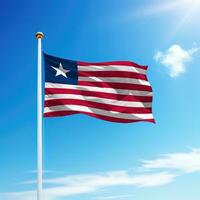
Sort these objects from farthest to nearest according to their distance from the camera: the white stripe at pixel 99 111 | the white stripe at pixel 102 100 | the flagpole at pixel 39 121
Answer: the white stripe at pixel 102 100
the white stripe at pixel 99 111
the flagpole at pixel 39 121

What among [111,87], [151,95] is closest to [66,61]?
[111,87]

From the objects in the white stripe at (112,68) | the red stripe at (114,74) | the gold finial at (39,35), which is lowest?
the red stripe at (114,74)

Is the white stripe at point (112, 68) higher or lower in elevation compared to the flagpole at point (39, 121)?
higher

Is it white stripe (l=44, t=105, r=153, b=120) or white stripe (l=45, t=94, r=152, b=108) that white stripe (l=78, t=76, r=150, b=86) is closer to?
white stripe (l=45, t=94, r=152, b=108)

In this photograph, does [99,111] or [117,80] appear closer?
[99,111]

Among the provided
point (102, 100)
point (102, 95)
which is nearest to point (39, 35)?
point (102, 95)

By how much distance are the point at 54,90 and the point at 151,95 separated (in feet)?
15.1

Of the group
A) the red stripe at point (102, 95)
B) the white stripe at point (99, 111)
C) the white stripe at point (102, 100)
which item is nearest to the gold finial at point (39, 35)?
the red stripe at point (102, 95)

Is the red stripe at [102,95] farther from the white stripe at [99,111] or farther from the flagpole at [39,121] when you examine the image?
the flagpole at [39,121]

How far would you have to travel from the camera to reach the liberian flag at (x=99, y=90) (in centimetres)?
1703

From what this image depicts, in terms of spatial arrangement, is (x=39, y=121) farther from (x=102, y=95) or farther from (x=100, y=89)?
(x=100, y=89)

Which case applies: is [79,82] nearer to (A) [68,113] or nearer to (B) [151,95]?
(A) [68,113]

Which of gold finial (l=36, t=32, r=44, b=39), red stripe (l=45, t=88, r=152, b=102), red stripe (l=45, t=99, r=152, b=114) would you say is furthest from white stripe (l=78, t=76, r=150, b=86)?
gold finial (l=36, t=32, r=44, b=39)

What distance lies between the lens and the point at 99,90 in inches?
713
